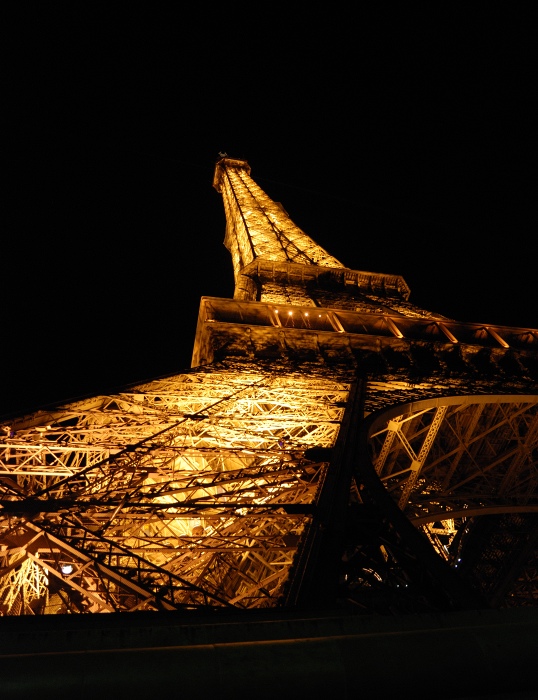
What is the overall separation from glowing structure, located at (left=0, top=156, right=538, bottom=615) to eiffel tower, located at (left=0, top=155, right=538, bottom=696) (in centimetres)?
5

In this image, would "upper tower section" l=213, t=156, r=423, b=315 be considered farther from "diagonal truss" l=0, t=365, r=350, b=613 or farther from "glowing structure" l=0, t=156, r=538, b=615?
"diagonal truss" l=0, t=365, r=350, b=613

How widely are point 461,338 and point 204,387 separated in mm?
15666

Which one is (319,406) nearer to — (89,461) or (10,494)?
(89,461)

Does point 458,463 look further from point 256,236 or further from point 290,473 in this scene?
point 256,236

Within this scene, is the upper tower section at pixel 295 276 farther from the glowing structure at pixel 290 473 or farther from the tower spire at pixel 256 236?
the glowing structure at pixel 290 473

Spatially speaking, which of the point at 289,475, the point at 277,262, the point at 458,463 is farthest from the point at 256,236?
the point at 289,475

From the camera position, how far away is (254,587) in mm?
6145

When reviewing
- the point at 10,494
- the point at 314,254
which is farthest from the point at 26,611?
the point at 314,254

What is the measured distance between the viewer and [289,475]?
945cm

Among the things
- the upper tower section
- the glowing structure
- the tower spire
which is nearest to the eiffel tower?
the glowing structure

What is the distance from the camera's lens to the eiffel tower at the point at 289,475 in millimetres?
5891

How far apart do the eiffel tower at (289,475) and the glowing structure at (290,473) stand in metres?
0.05

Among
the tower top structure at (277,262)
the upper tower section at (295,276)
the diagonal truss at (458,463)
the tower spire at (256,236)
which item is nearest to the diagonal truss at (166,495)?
the diagonal truss at (458,463)

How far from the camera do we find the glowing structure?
606 centimetres
